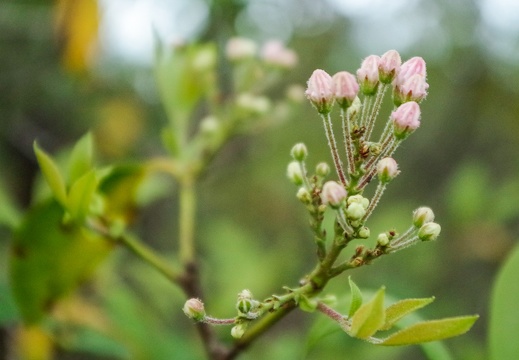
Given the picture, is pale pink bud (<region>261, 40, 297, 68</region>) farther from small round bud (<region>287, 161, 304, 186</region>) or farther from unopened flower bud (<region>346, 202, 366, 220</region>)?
unopened flower bud (<region>346, 202, 366, 220</region>)

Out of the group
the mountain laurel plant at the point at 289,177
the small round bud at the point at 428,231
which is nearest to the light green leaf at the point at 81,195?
the mountain laurel plant at the point at 289,177

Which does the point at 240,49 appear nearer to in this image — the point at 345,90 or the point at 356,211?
the point at 345,90

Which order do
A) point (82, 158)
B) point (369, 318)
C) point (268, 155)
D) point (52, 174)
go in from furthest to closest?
Answer: point (268, 155), point (82, 158), point (52, 174), point (369, 318)

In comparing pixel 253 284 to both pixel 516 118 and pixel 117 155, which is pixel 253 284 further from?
pixel 516 118

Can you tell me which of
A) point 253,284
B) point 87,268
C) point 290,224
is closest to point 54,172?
point 87,268

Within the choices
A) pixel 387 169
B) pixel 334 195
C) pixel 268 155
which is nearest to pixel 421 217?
pixel 387 169

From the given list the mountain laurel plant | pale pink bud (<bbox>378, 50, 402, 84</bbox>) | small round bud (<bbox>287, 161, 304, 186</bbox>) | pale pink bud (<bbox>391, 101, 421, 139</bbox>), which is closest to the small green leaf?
the mountain laurel plant

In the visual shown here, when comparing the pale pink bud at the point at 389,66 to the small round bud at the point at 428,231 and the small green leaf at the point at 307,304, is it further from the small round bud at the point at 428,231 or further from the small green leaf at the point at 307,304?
the small green leaf at the point at 307,304
